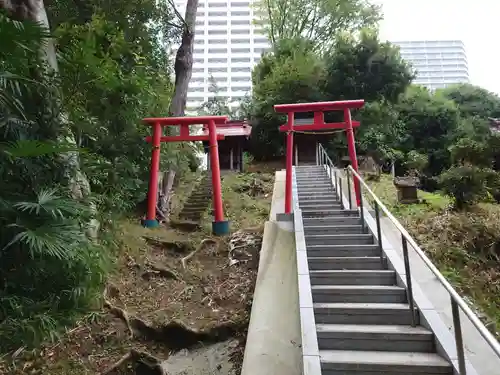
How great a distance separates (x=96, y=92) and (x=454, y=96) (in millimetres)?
23927

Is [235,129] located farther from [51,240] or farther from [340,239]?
[51,240]

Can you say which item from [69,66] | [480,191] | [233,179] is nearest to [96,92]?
[69,66]

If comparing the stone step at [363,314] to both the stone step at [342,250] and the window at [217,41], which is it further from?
the window at [217,41]

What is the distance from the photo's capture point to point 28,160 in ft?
12.0

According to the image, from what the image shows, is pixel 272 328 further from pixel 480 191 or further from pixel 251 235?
pixel 480 191

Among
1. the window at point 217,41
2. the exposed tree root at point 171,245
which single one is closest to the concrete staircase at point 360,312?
the exposed tree root at point 171,245

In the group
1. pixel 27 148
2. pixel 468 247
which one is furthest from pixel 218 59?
pixel 27 148

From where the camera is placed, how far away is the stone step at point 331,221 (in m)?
6.62

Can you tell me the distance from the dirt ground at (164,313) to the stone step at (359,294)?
4.50 feet

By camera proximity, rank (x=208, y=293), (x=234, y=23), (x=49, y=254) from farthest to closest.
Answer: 1. (x=234, y=23)
2. (x=208, y=293)
3. (x=49, y=254)

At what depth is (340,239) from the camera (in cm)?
600

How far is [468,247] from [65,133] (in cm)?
662

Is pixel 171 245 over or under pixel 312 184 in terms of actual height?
under

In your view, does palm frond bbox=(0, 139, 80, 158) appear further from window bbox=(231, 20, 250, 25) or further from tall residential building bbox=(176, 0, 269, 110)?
window bbox=(231, 20, 250, 25)
